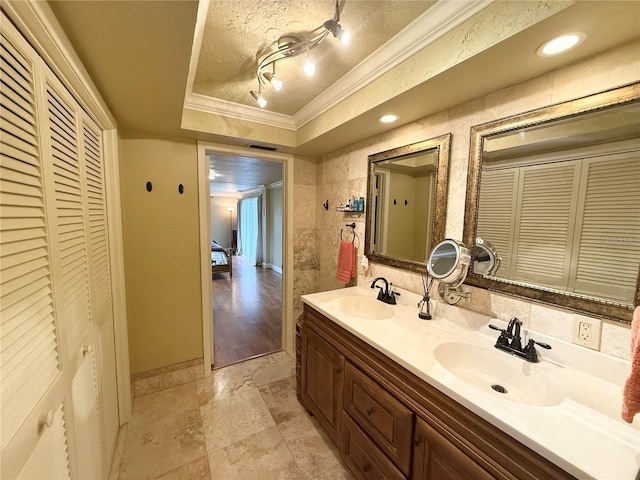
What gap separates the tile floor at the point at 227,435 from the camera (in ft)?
4.80

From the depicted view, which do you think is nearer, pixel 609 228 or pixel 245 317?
pixel 609 228

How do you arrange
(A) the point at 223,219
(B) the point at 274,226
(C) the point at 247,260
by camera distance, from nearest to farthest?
1. (B) the point at 274,226
2. (C) the point at 247,260
3. (A) the point at 223,219

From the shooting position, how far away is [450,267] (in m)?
1.34

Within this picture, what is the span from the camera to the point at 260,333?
3.12 metres

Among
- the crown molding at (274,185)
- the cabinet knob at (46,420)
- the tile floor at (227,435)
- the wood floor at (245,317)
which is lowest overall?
the tile floor at (227,435)

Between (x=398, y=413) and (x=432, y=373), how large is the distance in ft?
0.92

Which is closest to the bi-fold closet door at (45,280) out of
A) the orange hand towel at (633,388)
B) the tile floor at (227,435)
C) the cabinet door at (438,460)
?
the tile floor at (227,435)

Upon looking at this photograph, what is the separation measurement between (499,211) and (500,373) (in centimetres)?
75

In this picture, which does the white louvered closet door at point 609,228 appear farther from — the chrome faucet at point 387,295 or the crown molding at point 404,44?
the chrome faucet at point 387,295

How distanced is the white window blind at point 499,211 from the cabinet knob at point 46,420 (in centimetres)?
178

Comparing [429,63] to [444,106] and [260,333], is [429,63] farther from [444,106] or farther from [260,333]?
[260,333]

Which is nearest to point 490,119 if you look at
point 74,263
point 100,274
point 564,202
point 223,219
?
→ point 564,202

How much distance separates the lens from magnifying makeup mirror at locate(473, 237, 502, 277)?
1.29m

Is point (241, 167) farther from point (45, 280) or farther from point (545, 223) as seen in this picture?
point (545, 223)
